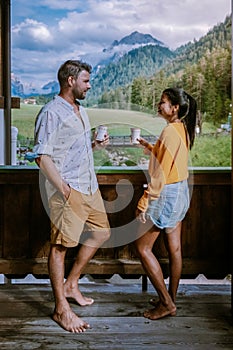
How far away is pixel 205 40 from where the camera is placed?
407 cm

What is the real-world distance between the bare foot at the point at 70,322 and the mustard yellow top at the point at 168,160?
72 cm

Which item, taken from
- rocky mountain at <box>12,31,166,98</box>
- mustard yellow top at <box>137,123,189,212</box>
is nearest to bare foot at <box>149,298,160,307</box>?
mustard yellow top at <box>137,123,189,212</box>

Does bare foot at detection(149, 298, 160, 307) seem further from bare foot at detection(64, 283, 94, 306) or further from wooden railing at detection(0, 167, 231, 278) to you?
bare foot at detection(64, 283, 94, 306)

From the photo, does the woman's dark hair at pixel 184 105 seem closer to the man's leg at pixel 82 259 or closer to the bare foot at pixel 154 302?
the man's leg at pixel 82 259

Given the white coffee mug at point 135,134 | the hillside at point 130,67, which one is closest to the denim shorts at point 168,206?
the white coffee mug at point 135,134

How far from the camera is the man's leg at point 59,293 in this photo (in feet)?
9.31

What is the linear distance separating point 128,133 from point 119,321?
4.28 ft

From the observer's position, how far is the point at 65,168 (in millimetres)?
2910

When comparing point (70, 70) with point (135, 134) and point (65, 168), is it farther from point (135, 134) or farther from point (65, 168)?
point (135, 134)

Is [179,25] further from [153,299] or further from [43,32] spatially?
[153,299]

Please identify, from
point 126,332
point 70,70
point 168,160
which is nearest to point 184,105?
point 168,160

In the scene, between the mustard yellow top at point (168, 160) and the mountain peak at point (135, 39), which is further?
the mountain peak at point (135, 39)

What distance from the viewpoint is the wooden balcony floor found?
2.64 m

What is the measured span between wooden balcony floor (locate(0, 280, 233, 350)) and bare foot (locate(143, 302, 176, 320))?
3cm
